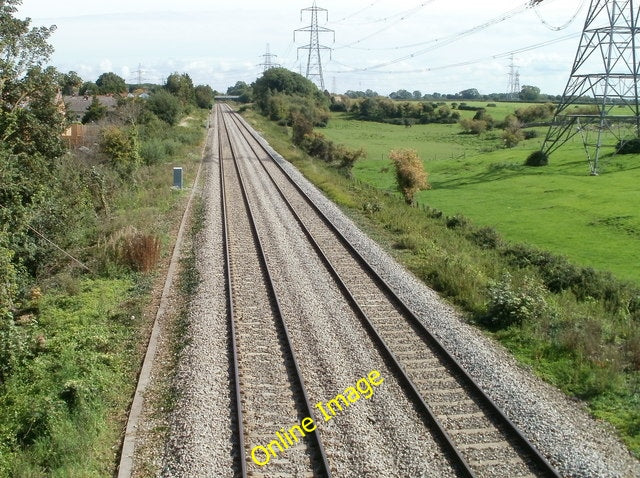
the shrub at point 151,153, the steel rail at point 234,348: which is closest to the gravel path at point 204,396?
the steel rail at point 234,348

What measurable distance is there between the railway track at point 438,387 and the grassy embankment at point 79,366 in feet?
15.9

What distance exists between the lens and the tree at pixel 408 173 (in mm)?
32500

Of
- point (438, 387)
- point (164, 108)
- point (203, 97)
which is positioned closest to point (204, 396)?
point (438, 387)

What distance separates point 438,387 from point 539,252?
11866 millimetres

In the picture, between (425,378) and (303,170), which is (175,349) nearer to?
(425,378)

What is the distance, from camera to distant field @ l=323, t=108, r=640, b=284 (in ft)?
83.4

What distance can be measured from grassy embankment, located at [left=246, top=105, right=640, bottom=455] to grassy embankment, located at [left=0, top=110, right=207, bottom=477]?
774cm

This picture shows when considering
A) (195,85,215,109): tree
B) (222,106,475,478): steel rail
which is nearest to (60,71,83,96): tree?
(222,106,475,478): steel rail

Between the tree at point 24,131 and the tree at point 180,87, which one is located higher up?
the tree at point 180,87

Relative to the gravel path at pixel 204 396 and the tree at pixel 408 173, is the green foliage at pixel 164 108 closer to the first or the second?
the tree at pixel 408 173

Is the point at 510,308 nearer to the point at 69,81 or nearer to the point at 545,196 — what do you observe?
the point at 69,81

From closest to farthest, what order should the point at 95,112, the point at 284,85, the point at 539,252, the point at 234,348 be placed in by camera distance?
1. the point at 234,348
2. the point at 539,252
3. the point at 95,112
4. the point at 284,85

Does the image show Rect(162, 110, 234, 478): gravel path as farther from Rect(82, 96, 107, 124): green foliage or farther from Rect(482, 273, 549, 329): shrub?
Rect(82, 96, 107, 124): green foliage

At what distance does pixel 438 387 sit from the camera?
10867 millimetres
